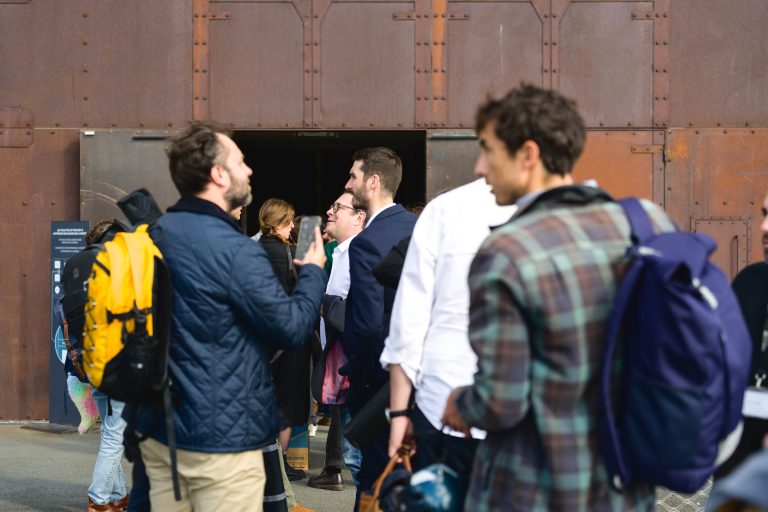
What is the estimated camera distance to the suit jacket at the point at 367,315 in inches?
178

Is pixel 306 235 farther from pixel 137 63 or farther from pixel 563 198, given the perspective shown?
pixel 137 63

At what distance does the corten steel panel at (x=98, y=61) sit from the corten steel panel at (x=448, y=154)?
206 centimetres

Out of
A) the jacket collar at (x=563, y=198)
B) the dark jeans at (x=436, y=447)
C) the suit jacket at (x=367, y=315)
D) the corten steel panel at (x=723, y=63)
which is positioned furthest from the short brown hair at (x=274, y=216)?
the jacket collar at (x=563, y=198)

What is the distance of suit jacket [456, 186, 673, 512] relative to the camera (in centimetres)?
232

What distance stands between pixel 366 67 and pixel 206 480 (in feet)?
18.9

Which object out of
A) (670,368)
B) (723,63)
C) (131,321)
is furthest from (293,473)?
(670,368)

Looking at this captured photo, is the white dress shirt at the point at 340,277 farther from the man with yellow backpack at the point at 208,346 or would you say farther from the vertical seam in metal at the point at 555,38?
the vertical seam in metal at the point at 555,38

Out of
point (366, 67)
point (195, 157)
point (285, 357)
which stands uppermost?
point (366, 67)

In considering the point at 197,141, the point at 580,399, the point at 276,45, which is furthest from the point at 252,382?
the point at 276,45

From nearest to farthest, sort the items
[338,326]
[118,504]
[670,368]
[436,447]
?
[670,368] < [436,447] < [338,326] < [118,504]

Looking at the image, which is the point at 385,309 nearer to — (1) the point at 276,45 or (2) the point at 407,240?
(2) the point at 407,240

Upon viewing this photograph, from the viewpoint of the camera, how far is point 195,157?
3688 mm

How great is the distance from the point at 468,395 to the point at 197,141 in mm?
1654

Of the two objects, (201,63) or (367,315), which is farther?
(201,63)
